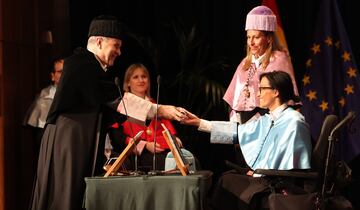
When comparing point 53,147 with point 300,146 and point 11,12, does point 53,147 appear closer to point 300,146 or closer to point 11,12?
point 300,146

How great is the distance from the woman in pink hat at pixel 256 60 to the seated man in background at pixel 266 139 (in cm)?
45

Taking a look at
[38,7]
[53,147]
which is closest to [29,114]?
[38,7]

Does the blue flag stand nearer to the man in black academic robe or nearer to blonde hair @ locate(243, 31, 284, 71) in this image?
blonde hair @ locate(243, 31, 284, 71)

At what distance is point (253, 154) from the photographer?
4.45 metres

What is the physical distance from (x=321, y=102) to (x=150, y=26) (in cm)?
176

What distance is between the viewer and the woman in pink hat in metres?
4.90

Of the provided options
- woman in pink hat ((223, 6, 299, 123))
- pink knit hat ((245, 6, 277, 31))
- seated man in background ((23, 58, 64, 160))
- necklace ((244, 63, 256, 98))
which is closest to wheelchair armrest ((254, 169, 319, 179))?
woman in pink hat ((223, 6, 299, 123))

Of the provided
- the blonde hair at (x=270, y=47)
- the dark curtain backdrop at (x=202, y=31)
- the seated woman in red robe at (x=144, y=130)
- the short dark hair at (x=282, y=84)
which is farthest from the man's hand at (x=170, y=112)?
the dark curtain backdrop at (x=202, y=31)

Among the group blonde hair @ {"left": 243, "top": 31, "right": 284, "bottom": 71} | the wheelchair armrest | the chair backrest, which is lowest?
the wheelchair armrest

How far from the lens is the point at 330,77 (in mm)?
Result: 6344

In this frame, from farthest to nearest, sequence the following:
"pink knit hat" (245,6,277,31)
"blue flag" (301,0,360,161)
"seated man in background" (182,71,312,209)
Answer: "blue flag" (301,0,360,161), "pink knit hat" (245,6,277,31), "seated man in background" (182,71,312,209)

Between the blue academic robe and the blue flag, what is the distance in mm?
1965

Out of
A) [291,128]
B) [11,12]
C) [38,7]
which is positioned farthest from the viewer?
[38,7]

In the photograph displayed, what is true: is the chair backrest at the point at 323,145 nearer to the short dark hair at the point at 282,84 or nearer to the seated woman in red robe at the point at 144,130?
the short dark hair at the point at 282,84
